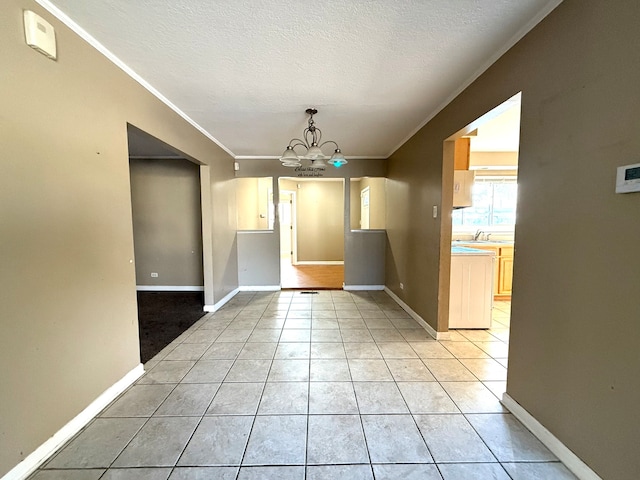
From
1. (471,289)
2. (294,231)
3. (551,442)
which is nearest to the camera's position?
(551,442)

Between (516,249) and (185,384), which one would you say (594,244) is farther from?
(185,384)

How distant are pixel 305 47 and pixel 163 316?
357 cm

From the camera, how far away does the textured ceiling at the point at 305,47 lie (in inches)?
57.2

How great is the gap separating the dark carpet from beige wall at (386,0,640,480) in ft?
10.0

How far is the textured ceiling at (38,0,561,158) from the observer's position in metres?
1.45

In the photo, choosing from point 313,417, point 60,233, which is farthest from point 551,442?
point 60,233

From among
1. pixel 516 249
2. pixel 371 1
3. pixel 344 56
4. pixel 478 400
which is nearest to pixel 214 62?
pixel 344 56

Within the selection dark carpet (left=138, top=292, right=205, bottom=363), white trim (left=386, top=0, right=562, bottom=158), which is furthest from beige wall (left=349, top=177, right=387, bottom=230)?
dark carpet (left=138, top=292, right=205, bottom=363)

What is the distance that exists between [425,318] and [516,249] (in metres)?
1.65

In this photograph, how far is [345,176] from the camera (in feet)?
15.8

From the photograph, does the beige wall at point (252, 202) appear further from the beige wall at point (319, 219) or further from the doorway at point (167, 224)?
the beige wall at point (319, 219)

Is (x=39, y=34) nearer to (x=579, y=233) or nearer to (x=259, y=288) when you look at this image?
(x=579, y=233)

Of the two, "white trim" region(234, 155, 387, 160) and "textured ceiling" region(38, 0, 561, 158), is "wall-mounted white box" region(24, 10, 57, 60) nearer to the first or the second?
"textured ceiling" region(38, 0, 561, 158)

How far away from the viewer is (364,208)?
6.84 m
